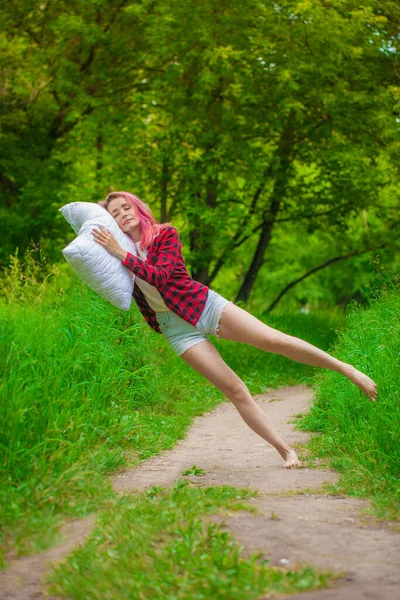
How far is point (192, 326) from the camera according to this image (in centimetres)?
521

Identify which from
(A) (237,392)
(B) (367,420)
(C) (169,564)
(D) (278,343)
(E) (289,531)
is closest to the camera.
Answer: (C) (169,564)

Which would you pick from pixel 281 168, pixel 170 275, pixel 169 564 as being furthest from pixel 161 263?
pixel 281 168

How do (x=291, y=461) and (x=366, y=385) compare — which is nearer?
(x=366, y=385)

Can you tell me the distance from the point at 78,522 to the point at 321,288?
925 inches

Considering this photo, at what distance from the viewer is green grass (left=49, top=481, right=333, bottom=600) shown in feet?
10.1

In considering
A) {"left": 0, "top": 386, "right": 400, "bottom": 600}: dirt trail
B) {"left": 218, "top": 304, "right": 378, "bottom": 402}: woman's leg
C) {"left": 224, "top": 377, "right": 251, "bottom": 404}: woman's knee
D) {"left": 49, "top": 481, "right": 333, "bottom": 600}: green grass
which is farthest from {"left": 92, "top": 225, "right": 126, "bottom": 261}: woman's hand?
{"left": 49, "top": 481, "right": 333, "bottom": 600}: green grass

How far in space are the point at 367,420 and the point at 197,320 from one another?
1.53 m

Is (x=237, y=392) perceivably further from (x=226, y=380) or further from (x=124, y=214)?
(x=124, y=214)

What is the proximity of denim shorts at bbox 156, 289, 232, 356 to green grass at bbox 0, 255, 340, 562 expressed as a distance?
79 cm

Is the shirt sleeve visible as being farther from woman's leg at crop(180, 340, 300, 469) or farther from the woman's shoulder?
woman's leg at crop(180, 340, 300, 469)

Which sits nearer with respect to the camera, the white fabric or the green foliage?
the white fabric

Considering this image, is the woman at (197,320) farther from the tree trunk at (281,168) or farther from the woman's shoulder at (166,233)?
the tree trunk at (281,168)

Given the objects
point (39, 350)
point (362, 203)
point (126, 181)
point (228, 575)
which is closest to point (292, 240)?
point (362, 203)

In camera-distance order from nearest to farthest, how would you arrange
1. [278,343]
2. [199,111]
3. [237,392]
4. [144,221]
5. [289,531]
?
[289,531]
[278,343]
[237,392]
[144,221]
[199,111]
